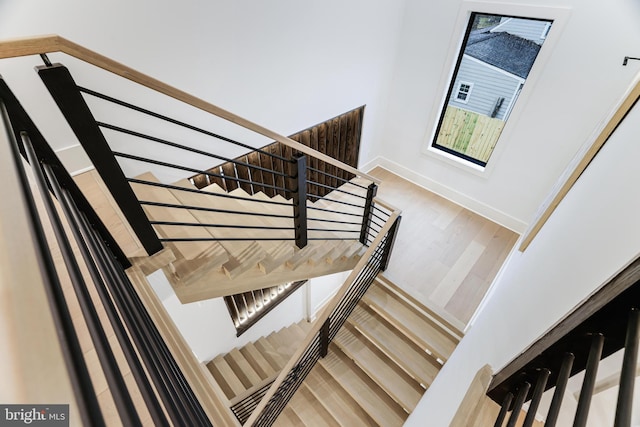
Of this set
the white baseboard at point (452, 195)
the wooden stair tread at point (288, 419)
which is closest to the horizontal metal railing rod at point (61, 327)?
the wooden stair tread at point (288, 419)

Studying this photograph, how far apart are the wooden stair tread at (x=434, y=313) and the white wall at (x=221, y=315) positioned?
1356mm

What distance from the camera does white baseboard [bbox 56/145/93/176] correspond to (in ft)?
6.61

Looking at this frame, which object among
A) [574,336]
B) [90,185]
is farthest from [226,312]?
[574,336]

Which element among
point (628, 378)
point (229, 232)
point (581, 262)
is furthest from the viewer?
point (229, 232)

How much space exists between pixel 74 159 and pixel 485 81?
4.28 meters

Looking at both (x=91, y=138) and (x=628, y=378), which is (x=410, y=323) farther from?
(x=91, y=138)

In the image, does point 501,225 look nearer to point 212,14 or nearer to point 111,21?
point 212,14

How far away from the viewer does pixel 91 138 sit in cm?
106

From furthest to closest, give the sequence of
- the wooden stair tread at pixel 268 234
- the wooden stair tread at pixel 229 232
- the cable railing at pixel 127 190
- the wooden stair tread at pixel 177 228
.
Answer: the wooden stair tread at pixel 268 234
the wooden stair tread at pixel 229 232
the wooden stair tread at pixel 177 228
the cable railing at pixel 127 190

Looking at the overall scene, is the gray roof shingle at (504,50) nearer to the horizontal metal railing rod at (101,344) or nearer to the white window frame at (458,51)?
the white window frame at (458,51)

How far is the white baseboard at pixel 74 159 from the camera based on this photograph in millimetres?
2016

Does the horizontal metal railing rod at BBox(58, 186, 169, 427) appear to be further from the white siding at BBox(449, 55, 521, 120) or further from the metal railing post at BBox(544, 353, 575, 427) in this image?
the white siding at BBox(449, 55, 521, 120)

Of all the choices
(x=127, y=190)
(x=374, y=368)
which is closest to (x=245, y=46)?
(x=127, y=190)

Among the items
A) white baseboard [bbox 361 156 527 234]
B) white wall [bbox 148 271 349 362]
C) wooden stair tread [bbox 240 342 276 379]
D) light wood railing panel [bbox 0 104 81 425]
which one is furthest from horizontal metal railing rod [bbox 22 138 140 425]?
white baseboard [bbox 361 156 527 234]
